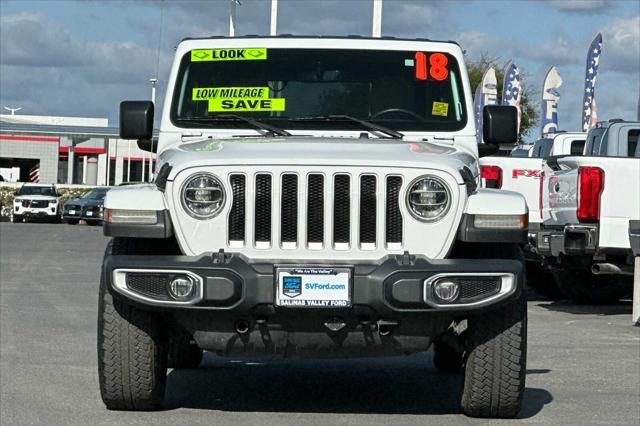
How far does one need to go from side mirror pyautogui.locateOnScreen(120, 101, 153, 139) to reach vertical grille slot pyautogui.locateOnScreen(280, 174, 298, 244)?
1.75 m

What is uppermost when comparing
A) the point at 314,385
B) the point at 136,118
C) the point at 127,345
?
the point at 136,118

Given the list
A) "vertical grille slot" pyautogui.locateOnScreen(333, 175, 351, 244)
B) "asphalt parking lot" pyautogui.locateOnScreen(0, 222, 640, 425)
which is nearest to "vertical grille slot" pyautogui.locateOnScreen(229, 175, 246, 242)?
"vertical grille slot" pyautogui.locateOnScreen(333, 175, 351, 244)

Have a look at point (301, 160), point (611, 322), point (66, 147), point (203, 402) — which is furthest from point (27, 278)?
point (66, 147)

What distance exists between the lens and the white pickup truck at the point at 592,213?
44.6ft

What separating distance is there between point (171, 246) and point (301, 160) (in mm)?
908

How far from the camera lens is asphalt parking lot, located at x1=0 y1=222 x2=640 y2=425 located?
7.48 m

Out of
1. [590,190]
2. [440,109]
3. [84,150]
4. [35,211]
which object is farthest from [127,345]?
[84,150]

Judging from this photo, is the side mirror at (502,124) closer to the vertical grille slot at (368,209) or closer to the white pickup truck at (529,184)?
the vertical grille slot at (368,209)

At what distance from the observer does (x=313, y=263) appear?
679cm

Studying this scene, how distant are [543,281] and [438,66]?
9.06 meters

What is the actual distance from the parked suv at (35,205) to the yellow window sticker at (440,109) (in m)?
43.9

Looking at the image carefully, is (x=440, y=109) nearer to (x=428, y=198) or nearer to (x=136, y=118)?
(x=428, y=198)

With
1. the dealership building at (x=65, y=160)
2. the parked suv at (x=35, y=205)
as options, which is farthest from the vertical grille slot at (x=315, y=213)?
the dealership building at (x=65, y=160)

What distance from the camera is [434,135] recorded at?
835cm
